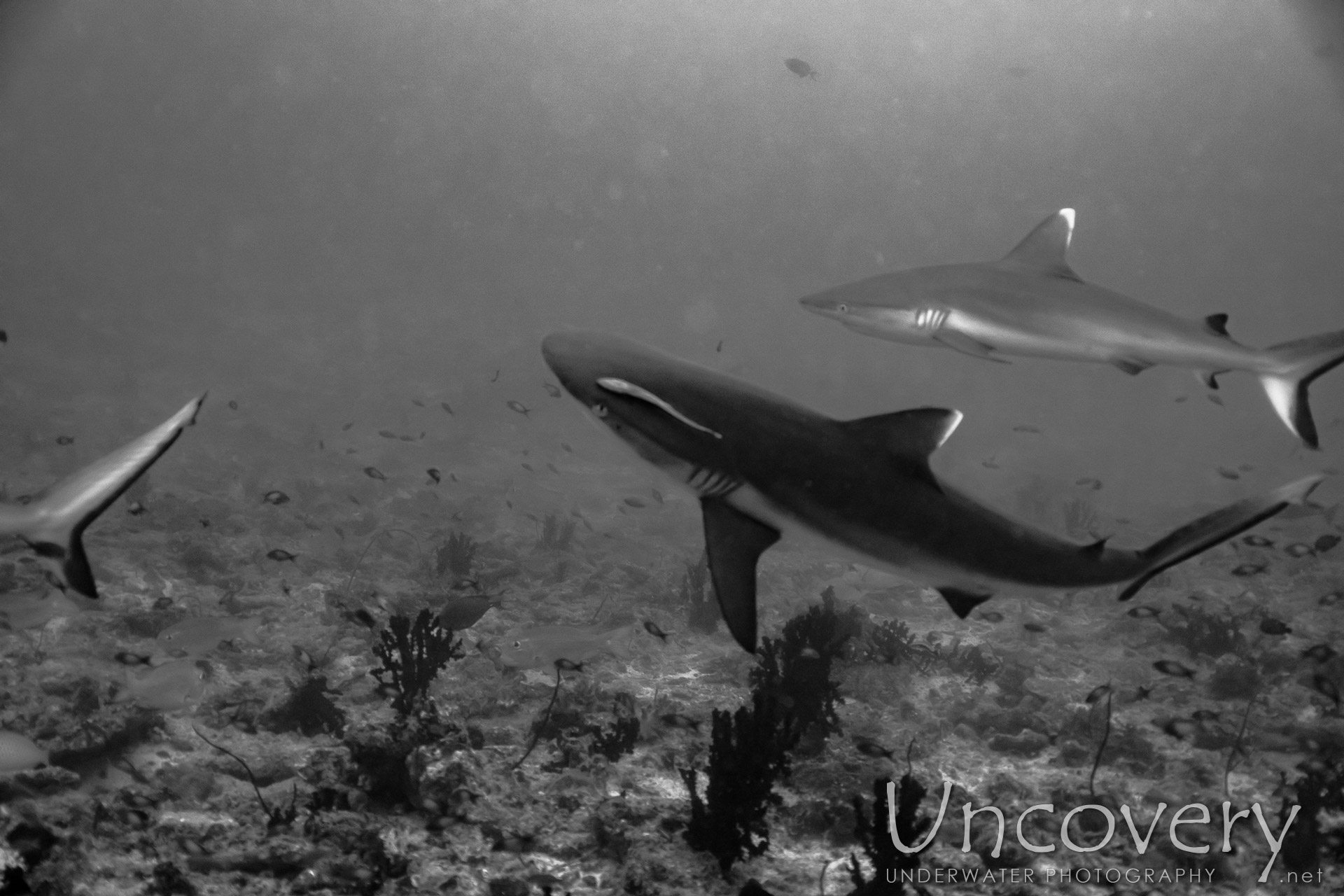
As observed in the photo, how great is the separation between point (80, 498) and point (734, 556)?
193 cm

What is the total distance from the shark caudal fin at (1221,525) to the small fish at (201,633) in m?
8.11

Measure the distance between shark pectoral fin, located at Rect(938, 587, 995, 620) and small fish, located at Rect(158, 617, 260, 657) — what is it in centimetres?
743

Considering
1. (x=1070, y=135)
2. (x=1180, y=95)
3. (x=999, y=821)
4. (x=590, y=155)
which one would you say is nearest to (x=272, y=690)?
(x=999, y=821)

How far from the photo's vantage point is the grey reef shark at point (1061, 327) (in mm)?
3033

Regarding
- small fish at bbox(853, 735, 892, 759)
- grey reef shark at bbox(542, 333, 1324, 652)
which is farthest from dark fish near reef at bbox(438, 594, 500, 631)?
grey reef shark at bbox(542, 333, 1324, 652)

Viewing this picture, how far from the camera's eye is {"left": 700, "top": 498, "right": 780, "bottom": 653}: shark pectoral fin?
2455 millimetres

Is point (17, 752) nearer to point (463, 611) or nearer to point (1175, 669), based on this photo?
point (463, 611)

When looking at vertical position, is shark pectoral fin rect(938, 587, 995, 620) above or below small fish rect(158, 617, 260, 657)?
above

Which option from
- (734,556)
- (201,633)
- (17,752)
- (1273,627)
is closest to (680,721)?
(734,556)

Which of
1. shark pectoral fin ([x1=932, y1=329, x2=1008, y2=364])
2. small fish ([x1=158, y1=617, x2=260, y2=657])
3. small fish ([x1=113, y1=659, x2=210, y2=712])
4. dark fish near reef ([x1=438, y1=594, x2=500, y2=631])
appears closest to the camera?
shark pectoral fin ([x1=932, y1=329, x2=1008, y2=364])

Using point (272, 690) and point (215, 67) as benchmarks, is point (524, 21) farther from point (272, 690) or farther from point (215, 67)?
point (272, 690)

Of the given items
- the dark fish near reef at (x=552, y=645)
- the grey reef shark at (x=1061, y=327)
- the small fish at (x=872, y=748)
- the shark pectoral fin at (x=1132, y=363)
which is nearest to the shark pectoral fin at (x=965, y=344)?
the grey reef shark at (x=1061, y=327)

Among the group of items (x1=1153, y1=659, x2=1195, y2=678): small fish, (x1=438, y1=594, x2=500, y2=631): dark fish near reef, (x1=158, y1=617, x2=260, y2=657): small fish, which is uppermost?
(x1=1153, y1=659, x2=1195, y2=678): small fish

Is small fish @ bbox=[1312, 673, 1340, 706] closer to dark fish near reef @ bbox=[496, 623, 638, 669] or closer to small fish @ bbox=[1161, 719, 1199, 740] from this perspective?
small fish @ bbox=[1161, 719, 1199, 740]
